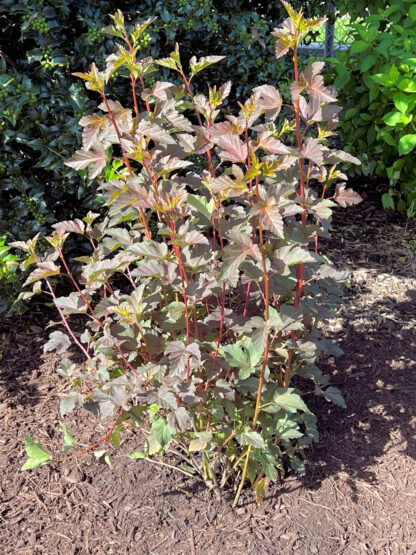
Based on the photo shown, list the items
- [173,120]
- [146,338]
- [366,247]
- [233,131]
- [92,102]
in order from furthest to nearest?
1. [366,247]
2. [92,102]
3. [146,338]
4. [173,120]
5. [233,131]

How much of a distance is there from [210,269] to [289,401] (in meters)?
0.49

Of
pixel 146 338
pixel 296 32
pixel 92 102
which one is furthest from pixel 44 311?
pixel 296 32

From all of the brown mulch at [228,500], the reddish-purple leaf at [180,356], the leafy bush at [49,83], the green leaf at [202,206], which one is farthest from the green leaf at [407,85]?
the reddish-purple leaf at [180,356]

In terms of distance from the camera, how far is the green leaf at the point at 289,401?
1.86 m

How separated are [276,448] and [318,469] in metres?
0.41

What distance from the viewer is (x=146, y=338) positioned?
2.00 meters

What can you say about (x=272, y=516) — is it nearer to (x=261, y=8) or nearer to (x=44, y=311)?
(x=44, y=311)

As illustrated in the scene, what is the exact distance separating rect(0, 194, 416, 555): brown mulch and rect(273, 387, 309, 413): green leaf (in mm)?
541

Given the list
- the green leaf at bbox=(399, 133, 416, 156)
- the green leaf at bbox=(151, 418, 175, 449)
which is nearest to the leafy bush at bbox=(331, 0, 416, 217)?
the green leaf at bbox=(399, 133, 416, 156)

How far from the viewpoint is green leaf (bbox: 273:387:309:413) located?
1862 millimetres

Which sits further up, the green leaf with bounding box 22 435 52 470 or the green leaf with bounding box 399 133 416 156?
the green leaf with bounding box 22 435 52 470

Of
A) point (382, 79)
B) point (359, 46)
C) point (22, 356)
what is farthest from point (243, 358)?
point (359, 46)

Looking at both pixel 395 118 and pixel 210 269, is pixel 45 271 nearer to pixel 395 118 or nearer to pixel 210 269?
pixel 210 269

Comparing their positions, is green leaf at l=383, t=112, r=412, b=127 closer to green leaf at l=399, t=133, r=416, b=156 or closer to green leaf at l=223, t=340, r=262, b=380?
green leaf at l=399, t=133, r=416, b=156
